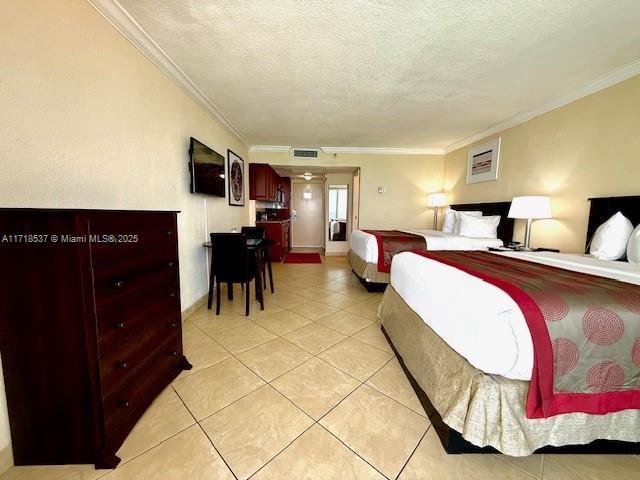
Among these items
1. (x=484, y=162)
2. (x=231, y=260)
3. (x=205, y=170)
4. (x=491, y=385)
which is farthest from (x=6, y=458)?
(x=484, y=162)

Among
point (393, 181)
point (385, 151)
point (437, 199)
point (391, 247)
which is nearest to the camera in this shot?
point (391, 247)

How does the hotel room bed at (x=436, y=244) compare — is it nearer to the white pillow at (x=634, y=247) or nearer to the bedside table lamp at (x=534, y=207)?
the bedside table lamp at (x=534, y=207)

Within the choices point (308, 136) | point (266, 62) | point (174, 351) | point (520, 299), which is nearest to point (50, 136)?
point (174, 351)

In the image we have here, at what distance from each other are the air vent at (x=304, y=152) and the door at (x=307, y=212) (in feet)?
8.99

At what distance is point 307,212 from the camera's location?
26.3 ft

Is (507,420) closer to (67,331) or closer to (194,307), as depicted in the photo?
(67,331)

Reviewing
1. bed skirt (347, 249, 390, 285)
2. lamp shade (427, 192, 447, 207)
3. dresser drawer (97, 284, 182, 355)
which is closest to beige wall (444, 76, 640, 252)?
lamp shade (427, 192, 447, 207)

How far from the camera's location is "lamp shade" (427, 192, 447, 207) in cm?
491

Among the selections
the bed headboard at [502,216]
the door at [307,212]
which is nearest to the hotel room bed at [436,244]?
the bed headboard at [502,216]

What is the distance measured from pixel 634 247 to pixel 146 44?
13.6 ft

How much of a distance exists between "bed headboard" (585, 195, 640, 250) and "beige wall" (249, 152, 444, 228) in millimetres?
2987

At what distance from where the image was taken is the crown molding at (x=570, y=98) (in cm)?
219

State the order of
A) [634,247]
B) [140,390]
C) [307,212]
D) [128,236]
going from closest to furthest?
[128,236] → [140,390] → [634,247] → [307,212]

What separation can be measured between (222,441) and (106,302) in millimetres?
878
